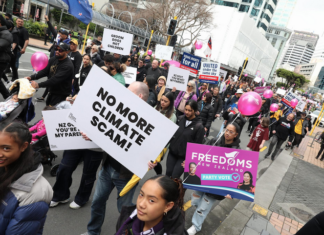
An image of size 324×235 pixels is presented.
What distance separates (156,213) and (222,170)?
165cm

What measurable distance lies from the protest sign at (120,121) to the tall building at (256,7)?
6313cm

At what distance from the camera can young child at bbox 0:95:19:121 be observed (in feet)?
10.8

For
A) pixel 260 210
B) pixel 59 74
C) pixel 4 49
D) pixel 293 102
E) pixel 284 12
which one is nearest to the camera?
pixel 59 74

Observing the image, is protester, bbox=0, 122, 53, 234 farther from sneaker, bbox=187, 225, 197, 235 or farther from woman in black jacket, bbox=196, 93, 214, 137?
woman in black jacket, bbox=196, 93, 214, 137

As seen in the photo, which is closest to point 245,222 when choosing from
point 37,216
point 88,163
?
point 88,163

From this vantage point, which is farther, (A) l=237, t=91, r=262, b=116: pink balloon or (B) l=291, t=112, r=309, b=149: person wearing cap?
(B) l=291, t=112, r=309, b=149: person wearing cap

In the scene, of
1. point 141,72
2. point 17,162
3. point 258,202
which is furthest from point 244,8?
point 17,162

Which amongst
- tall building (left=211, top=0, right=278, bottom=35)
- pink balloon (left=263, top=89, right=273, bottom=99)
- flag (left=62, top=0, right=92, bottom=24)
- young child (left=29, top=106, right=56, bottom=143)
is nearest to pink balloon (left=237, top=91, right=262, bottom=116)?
young child (left=29, top=106, right=56, bottom=143)

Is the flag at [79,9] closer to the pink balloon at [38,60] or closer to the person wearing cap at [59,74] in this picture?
the pink balloon at [38,60]

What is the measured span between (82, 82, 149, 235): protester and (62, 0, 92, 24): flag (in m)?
6.36

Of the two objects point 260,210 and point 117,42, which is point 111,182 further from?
point 117,42

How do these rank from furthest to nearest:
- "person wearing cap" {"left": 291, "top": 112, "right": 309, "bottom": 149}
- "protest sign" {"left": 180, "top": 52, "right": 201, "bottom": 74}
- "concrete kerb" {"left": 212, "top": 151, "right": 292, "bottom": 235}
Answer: "person wearing cap" {"left": 291, "top": 112, "right": 309, "bottom": 149} < "protest sign" {"left": 180, "top": 52, "right": 201, "bottom": 74} < "concrete kerb" {"left": 212, "top": 151, "right": 292, "bottom": 235}

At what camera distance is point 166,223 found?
1600 millimetres

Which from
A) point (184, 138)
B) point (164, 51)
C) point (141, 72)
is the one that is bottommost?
point (184, 138)
